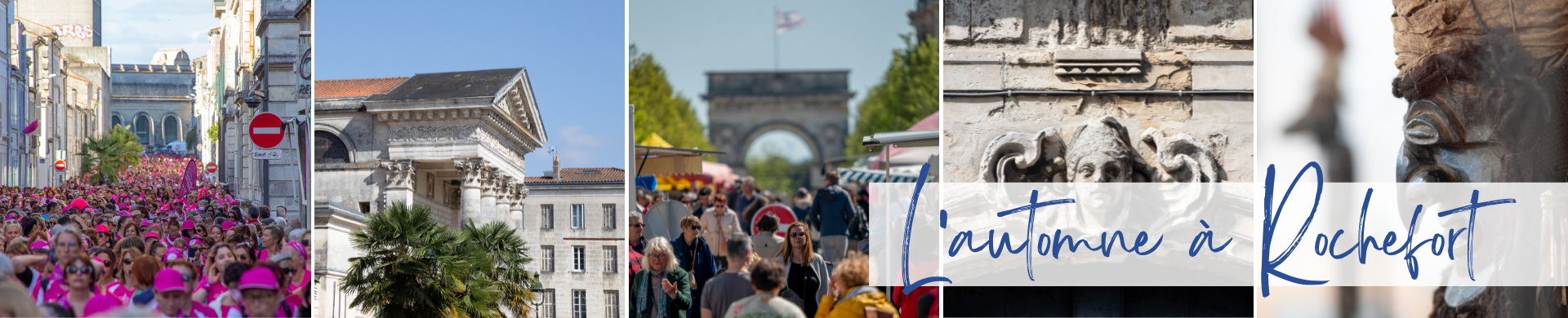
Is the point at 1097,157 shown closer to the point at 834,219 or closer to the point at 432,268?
the point at 834,219

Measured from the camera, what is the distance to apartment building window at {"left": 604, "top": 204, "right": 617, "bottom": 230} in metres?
6.40

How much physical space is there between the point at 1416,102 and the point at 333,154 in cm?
573

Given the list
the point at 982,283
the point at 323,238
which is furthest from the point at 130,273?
the point at 982,283

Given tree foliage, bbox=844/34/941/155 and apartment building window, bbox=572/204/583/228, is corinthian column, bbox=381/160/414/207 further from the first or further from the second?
tree foliage, bbox=844/34/941/155

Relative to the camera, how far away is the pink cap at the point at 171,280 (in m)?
5.52

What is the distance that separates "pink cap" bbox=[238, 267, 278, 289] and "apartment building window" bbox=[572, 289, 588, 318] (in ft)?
5.20

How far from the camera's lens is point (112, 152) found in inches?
281

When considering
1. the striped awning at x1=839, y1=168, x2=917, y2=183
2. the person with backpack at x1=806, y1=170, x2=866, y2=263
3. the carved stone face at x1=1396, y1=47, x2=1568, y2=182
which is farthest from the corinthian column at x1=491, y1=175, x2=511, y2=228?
the striped awning at x1=839, y1=168, x2=917, y2=183

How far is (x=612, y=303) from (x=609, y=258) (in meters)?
0.32

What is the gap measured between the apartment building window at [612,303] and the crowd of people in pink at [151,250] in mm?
1545

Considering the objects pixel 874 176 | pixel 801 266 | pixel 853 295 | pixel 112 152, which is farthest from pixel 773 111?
pixel 853 295

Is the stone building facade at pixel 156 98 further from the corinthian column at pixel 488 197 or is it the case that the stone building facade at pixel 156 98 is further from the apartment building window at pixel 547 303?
the apartment building window at pixel 547 303

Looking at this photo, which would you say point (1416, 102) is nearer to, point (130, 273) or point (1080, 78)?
point (1080, 78)

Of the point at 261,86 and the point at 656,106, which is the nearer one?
→ the point at 261,86
